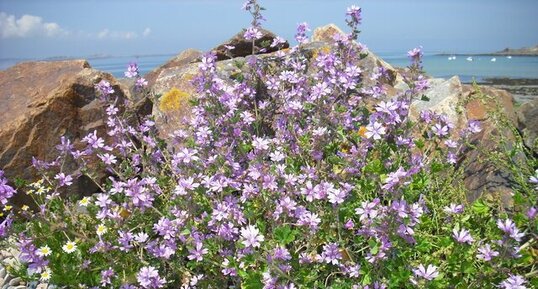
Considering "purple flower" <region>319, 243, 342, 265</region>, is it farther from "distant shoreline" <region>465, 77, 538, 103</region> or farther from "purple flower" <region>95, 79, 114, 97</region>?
"distant shoreline" <region>465, 77, 538, 103</region>

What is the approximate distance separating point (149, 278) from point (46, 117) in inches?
147

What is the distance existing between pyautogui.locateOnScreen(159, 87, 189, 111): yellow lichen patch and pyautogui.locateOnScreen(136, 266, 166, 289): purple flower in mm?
3477

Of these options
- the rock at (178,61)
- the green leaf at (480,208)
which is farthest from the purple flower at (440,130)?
the rock at (178,61)

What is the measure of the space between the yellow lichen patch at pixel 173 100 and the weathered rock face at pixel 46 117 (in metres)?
0.64

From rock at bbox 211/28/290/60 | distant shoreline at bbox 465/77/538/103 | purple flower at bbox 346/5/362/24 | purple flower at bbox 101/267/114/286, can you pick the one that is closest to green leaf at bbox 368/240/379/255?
purple flower at bbox 101/267/114/286

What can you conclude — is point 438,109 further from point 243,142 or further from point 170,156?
point 170,156

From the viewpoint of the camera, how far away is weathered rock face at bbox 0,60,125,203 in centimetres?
635

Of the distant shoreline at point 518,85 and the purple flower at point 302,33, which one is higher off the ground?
the purple flower at point 302,33

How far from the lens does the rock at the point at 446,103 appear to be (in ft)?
20.1

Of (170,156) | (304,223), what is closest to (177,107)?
(170,156)

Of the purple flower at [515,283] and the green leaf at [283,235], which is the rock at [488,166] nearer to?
the purple flower at [515,283]

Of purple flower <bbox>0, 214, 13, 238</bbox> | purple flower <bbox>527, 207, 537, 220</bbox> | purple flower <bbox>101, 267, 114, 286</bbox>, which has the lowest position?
purple flower <bbox>101, 267, 114, 286</bbox>

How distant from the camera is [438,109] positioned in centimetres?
627

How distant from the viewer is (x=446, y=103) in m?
6.30
